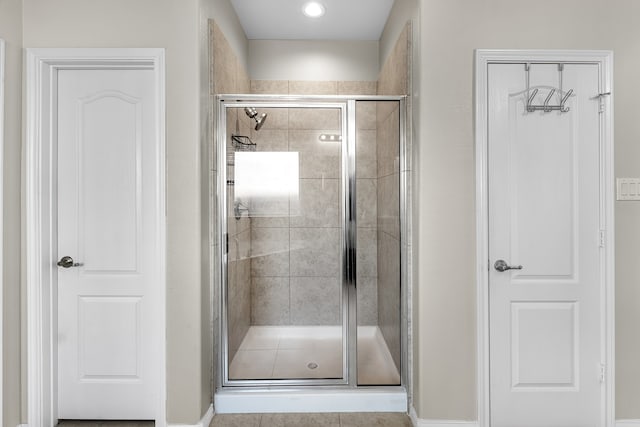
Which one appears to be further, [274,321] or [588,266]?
[274,321]

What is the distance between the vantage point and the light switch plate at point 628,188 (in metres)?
2.19

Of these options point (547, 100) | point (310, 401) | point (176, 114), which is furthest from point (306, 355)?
point (547, 100)

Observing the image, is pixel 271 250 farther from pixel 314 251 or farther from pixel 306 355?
pixel 306 355

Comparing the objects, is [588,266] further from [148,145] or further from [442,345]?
[148,145]

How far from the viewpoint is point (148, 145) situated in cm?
227

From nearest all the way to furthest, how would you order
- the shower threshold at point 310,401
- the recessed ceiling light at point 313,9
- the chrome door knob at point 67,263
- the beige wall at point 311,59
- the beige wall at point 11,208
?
the beige wall at point 11,208 → the chrome door knob at point 67,263 → the shower threshold at point 310,401 → the recessed ceiling light at point 313,9 → the beige wall at point 311,59

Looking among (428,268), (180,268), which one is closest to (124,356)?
(180,268)

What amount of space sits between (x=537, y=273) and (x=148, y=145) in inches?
91.8

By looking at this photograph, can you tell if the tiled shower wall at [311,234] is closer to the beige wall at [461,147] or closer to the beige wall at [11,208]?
the beige wall at [461,147]

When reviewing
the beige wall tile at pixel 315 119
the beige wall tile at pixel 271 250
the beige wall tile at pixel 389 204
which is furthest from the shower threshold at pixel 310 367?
the beige wall tile at pixel 315 119

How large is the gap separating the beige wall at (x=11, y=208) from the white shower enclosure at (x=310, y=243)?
3.45ft

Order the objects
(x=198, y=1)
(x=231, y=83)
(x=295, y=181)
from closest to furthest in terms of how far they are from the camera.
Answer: (x=198, y=1) → (x=295, y=181) → (x=231, y=83)

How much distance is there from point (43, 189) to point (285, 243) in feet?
4.58

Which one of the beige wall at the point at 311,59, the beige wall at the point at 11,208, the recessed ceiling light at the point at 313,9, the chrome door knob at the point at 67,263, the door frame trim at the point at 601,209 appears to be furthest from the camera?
the beige wall at the point at 311,59
